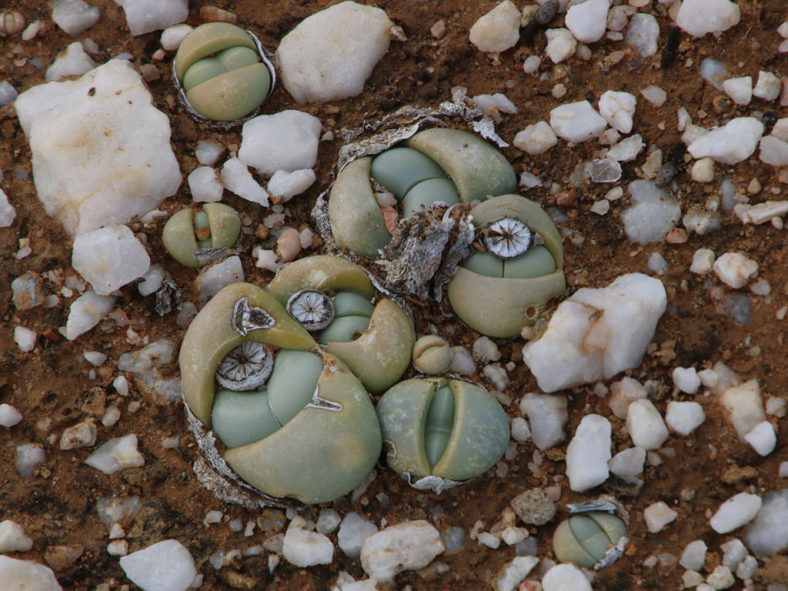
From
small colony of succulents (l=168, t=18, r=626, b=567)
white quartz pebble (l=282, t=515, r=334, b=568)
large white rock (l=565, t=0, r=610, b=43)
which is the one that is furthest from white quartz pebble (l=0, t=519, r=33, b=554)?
large white rock (l=565, t=0, r=610, b=43)

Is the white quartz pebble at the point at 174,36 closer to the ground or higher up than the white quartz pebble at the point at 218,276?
higher up

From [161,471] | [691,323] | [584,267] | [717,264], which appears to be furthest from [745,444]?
[161,471]

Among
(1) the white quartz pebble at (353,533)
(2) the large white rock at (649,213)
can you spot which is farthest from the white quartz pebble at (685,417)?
(1) the white quartz pebble at (353,533)

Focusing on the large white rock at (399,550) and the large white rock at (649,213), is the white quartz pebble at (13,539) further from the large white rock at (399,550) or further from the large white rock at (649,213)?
the large white rock at (649,213)

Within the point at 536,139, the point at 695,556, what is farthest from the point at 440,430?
the point at 536,139

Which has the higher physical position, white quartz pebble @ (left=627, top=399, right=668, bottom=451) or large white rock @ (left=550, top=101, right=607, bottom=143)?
large white rock @ (left=550, top=101, right=607, bottom=143)

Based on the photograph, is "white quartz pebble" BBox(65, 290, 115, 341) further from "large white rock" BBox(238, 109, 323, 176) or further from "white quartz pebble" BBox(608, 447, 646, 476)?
"white quartz pebble" BBox(608, 447, 646, 476)
